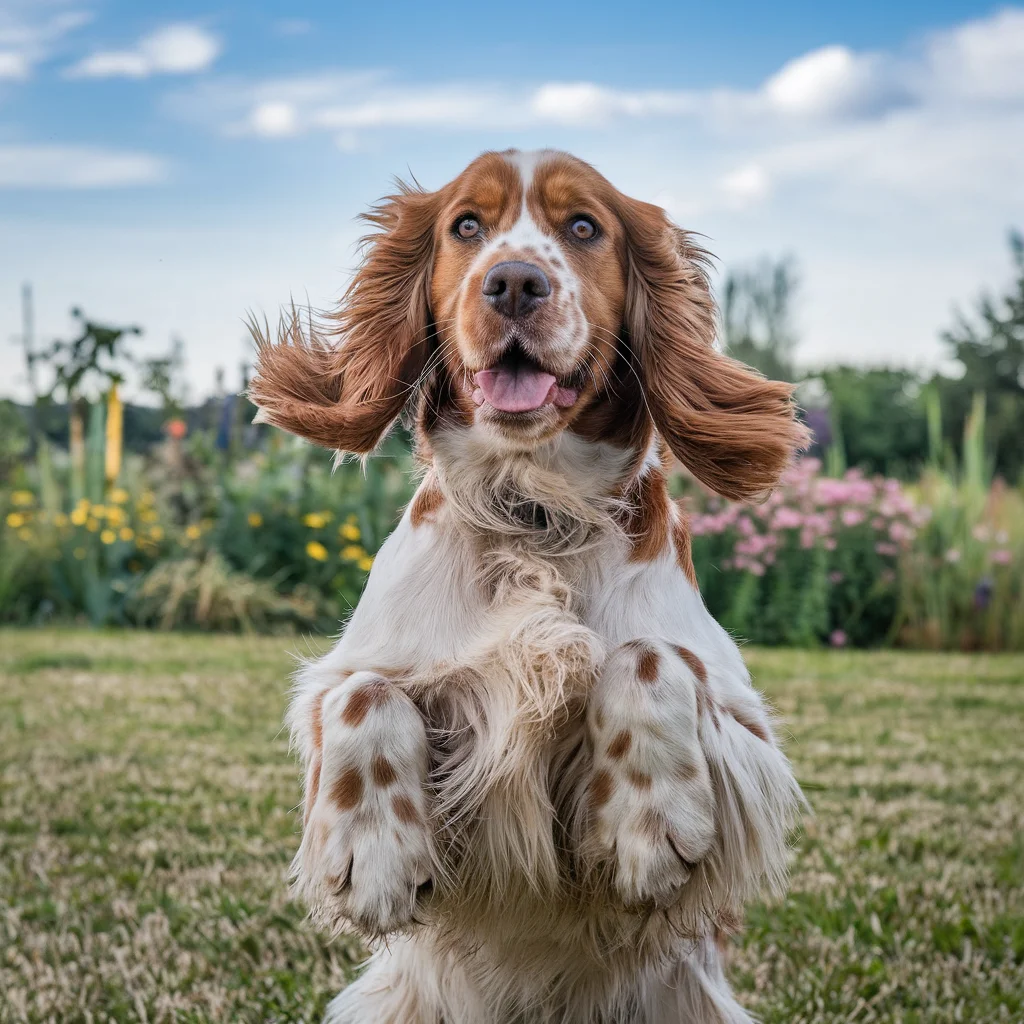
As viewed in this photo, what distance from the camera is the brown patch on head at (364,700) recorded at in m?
1.95

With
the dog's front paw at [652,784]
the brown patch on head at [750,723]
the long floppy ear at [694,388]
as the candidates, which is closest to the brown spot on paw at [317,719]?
the dog's front paw at [652,784]

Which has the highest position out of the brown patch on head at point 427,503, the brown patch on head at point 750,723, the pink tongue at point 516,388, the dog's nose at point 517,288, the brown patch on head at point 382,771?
the dog's nose at point 517,288

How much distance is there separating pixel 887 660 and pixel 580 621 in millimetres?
6679

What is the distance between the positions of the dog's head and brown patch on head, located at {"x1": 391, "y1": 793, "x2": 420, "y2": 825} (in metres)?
0.64

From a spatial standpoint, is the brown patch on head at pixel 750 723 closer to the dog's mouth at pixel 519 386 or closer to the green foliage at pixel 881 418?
the dog's mouth at pixel 519 386

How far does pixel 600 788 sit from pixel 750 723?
343mm

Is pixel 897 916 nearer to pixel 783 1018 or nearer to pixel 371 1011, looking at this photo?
pixel 783 1018

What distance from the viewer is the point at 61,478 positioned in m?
11.0

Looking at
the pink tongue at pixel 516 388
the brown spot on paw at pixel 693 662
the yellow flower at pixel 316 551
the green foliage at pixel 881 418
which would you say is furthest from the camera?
the green foliage at pixel 881 418

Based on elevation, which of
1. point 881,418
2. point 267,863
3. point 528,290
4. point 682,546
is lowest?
point 267,863

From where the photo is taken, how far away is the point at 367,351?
2484 millimetres

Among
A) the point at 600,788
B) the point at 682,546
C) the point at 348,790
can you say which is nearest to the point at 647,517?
the point at 682,546

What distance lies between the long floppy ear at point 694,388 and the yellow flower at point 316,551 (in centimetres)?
686

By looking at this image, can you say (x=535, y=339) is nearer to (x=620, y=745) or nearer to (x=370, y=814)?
(x=620, y=745)
